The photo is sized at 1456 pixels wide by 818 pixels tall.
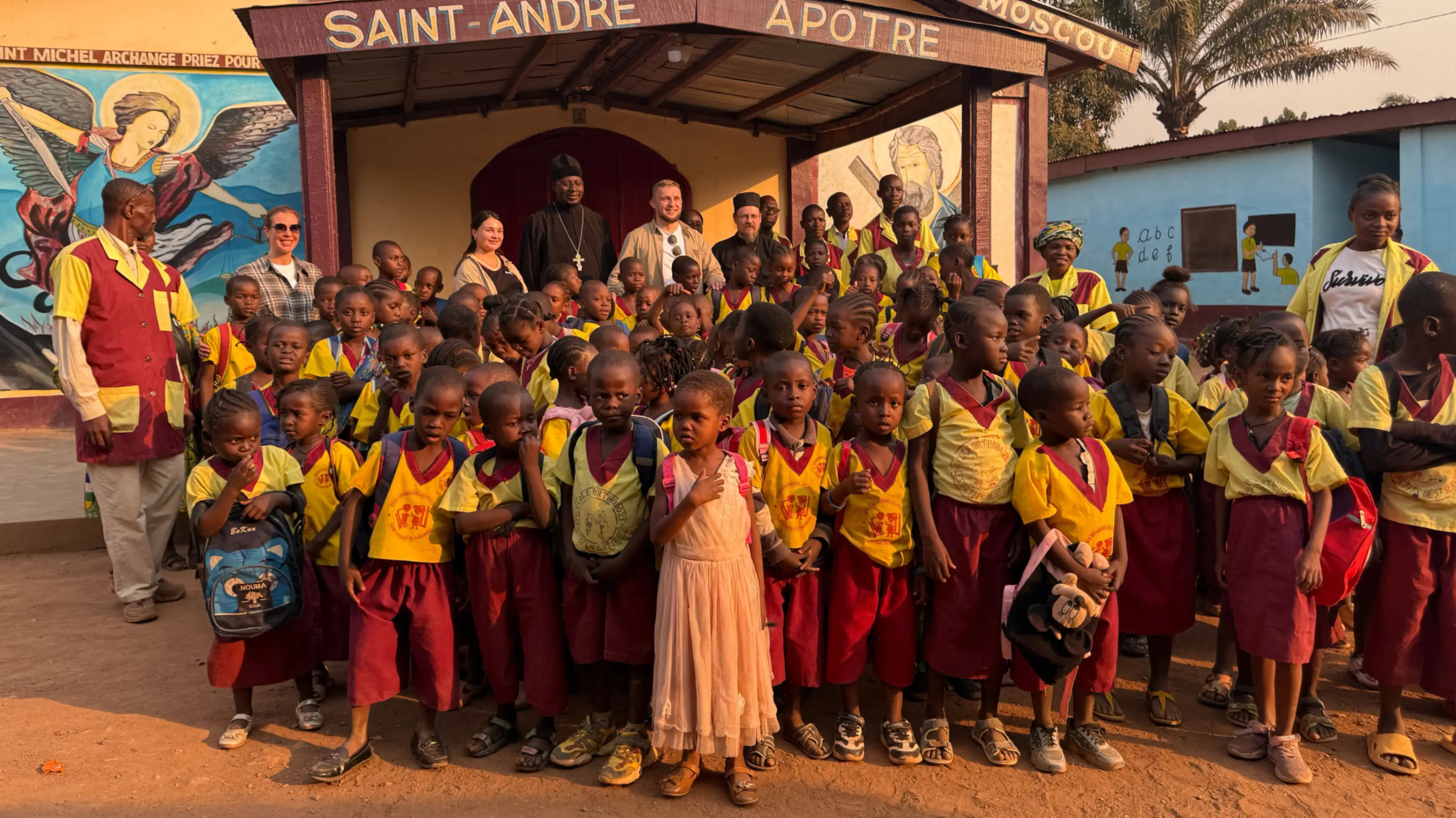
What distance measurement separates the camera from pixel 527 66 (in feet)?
25.1

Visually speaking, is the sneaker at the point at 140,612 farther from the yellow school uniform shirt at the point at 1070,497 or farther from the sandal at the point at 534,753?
the yellow school uniform shirt at the point at 1070,497

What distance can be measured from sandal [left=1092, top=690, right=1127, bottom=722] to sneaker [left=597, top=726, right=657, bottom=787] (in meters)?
1.57

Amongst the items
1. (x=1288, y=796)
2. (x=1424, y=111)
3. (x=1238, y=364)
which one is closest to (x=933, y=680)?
(x=1288, y=796)

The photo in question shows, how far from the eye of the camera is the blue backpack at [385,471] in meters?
3.41

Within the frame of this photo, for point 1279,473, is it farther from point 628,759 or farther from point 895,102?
point 895,102

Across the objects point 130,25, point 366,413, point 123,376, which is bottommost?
Answer: point 366,413

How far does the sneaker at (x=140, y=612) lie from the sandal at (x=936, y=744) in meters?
3.59

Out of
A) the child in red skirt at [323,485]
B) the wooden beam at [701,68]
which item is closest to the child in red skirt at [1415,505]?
the child in red skirt at [323,485]

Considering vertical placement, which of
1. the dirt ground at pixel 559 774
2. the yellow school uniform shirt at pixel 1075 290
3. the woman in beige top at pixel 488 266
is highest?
the woman in beige top at pixel 488 266

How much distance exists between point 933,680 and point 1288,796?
1.09 metres

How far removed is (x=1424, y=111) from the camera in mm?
13000

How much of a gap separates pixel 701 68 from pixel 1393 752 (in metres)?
6.23

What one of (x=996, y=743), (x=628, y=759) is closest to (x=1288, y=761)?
(x=996, y=743)

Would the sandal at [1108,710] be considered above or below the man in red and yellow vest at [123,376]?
below
